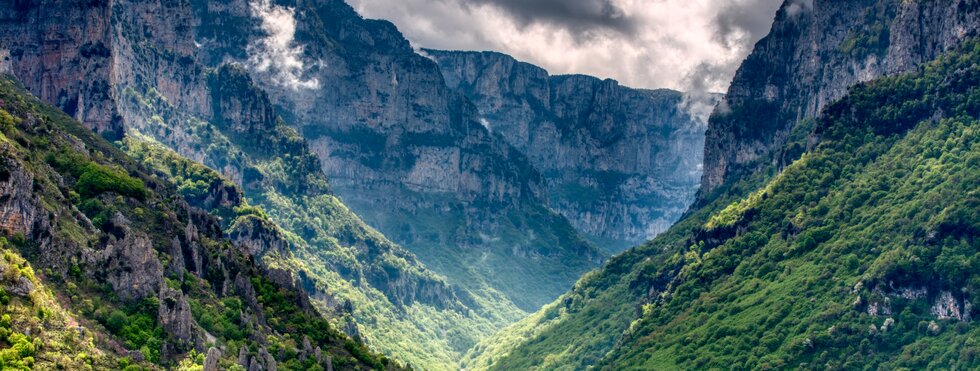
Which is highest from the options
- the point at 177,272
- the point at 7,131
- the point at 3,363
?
the point at 7,131

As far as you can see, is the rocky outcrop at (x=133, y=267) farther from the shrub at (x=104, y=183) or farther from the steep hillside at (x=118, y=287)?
the shrub at (x=104, y=183)

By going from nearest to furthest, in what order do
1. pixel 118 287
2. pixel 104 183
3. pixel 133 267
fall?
pixel 118 287, pixel 133 267, pixel 104 183

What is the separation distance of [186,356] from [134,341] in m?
6.96

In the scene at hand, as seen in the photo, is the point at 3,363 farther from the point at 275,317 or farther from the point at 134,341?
the point at 275,317

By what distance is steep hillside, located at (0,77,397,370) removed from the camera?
137625 mm

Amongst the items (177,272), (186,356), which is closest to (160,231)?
(177,272)

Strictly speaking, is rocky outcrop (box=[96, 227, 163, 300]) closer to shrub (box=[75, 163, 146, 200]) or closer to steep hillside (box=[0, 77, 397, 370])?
steep hillside (box=[0, 77, 397, 370])

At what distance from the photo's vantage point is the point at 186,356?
151 meters

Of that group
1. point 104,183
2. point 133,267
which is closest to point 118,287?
point 133,267

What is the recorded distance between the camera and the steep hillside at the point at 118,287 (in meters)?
138

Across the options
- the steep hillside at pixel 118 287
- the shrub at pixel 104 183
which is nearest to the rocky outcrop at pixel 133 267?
the steep hillside at pixel 118 287

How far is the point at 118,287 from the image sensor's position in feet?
Result: 512

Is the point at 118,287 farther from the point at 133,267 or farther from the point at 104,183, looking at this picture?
the point at 104,183

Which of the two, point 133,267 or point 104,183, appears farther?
point 104,183
